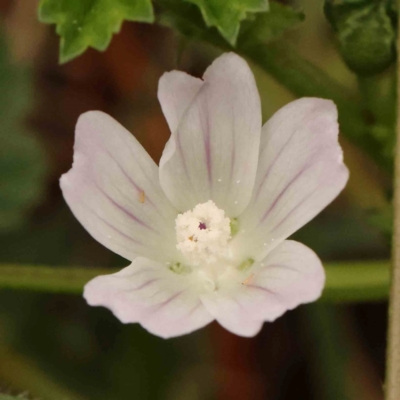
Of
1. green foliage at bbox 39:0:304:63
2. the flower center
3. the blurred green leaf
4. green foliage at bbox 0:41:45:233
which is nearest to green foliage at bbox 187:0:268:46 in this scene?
green foliage at bbox 39:0:304:63

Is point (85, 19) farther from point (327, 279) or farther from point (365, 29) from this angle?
point (327, 279)

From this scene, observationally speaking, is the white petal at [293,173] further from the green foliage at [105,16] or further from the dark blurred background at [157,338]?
the dark blurred background at [157,338]

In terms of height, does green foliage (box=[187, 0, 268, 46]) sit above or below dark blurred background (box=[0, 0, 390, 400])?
above

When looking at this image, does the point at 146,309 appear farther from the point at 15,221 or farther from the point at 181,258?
the point at 15,221

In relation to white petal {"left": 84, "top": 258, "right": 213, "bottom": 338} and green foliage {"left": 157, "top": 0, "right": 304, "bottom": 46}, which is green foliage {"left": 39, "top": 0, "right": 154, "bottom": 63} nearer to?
green foliage {"left": 157, "top": 0, "right": 304, "bottom": 46}

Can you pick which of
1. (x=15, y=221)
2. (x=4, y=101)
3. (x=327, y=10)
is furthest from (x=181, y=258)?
(x=4, y=101)

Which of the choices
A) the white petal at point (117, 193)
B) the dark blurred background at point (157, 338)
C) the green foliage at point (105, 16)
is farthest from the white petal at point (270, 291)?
the dark blurred background at point (157, 338)
